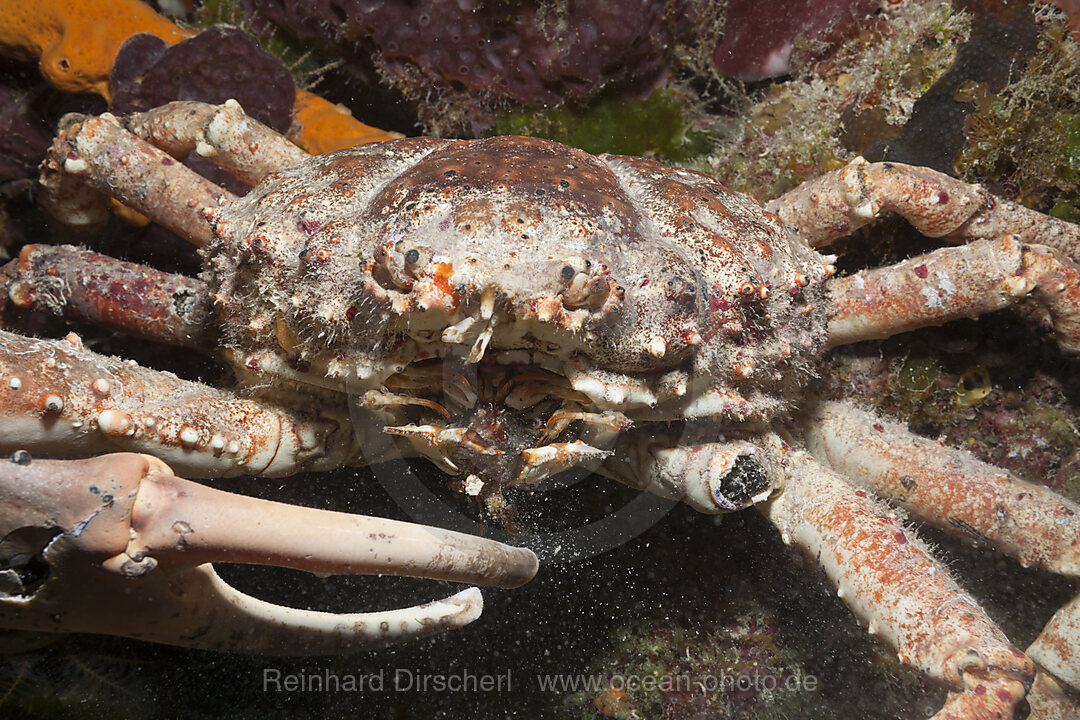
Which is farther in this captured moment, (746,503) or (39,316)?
(39,316)

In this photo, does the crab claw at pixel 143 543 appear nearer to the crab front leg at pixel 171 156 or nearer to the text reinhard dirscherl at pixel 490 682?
the text reinhard dirscherl at pixel 490 682

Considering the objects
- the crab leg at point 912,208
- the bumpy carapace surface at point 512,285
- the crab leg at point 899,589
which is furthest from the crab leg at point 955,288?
the crab leg at point 899,589

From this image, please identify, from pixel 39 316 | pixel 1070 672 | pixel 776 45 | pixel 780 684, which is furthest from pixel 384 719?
pixel 776 45

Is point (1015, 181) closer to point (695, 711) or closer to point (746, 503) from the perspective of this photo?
point (746, 503)

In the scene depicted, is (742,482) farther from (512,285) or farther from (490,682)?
(490,682)

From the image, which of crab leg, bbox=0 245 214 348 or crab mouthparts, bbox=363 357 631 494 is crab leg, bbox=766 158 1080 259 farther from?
crab leg, bbox=0 245 214 348

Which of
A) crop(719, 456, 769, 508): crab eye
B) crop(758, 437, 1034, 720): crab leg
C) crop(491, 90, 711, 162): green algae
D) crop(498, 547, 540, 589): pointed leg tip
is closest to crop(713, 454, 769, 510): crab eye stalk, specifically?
crop(719, 456, 769, 508): crab eye
